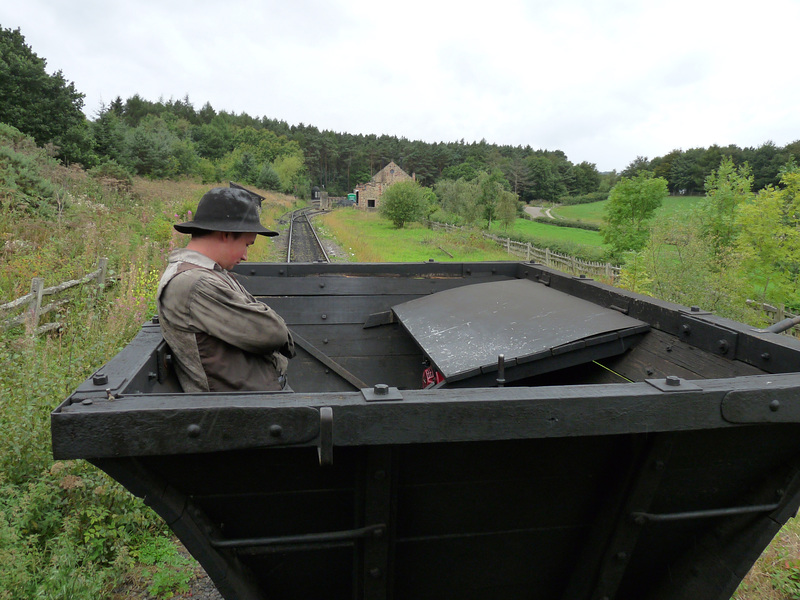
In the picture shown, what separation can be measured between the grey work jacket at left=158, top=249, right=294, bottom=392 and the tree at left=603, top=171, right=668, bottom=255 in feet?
106

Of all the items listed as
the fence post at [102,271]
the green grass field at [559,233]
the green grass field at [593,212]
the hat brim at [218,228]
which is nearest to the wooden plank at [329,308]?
the hat brim at [218,228]

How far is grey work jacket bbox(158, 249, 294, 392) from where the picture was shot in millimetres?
2189

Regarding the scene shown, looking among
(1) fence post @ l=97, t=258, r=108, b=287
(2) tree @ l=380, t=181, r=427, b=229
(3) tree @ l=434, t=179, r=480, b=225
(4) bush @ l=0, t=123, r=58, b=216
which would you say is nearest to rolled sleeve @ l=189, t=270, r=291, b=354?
(1) fence post @ l=97, t=258, r=108, b=287

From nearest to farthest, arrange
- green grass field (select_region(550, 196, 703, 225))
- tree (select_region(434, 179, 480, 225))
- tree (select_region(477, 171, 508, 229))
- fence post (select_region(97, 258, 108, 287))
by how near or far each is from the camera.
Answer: fence post (select_region(97, 258, 108, 287)) < tree (select_region(477, 171, 508, 229)) < tree (select_region(434, 179, 480, 225)) < green grass field (select_region(550, 196, 703, 225))

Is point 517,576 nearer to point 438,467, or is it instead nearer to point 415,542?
point 415,542

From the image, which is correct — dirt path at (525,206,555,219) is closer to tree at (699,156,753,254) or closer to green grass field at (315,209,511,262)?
green grass field at (315,209,511,262)

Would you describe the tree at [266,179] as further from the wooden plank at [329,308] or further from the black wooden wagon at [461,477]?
the black wooden wagon at [461,477]

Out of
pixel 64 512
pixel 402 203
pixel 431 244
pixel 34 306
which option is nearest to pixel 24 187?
pixel 34 306

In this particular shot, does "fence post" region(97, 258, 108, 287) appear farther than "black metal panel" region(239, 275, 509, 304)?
Yes

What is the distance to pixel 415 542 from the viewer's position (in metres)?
1.78

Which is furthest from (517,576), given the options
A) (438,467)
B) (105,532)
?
(105,532)

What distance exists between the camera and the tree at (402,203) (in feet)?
151

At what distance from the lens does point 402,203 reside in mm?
45719

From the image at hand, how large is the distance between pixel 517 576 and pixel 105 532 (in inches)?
105
